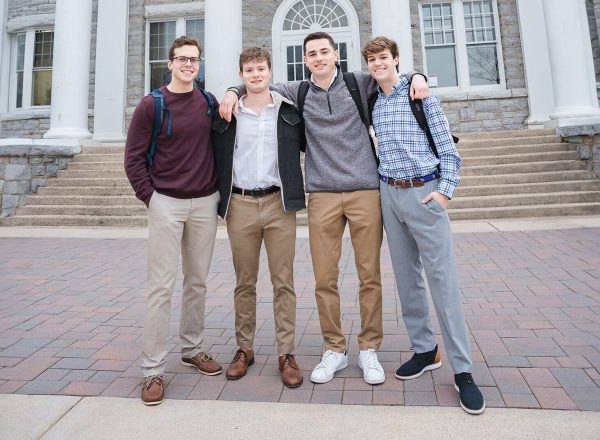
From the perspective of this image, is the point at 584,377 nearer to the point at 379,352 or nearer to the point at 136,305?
the point at 379,352

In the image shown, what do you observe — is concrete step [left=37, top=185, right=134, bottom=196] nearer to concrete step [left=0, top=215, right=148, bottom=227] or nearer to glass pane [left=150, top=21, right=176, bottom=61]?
concrete step [left=0, top=215, right=148, bottom=227]

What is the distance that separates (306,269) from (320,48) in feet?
10.1

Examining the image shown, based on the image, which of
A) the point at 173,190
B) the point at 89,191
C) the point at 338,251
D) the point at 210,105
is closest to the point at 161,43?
the point at 89,191

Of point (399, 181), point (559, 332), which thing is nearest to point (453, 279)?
point (399, 181)

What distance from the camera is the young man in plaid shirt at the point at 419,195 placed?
2.42 meters

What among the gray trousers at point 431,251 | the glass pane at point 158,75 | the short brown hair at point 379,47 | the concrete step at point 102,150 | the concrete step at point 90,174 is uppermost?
the glass pane at point 158,75

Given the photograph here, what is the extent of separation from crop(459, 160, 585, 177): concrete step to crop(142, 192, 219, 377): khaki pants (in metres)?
7.15

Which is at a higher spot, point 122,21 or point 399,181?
point 122,21

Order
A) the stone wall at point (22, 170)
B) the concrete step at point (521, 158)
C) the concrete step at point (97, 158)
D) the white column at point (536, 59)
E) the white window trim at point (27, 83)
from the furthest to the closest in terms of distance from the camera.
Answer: the white window trim at point (27, 83), the white column at point (536, 59), the concrete step at point (97, 158), the stone wall at point (22, 170), the concrete step at point (521, 158)

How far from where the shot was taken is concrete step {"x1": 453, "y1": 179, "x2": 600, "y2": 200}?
8180 millimetres

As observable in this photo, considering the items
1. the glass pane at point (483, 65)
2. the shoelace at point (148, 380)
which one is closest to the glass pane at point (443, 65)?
the glass pane at point (483, 65)

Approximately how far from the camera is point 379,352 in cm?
301

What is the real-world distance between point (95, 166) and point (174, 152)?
858cm

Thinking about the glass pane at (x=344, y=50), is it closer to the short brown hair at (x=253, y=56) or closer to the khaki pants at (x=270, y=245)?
the short brown hair at (x=253, y=56)
